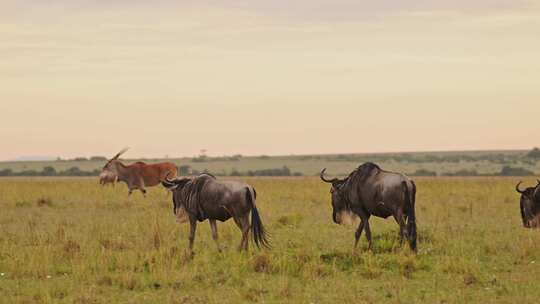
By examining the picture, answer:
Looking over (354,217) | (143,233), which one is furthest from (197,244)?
(354,217)

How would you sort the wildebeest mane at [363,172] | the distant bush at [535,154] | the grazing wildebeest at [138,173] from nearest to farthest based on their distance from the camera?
1. the wildebeest mane at [363,172]
2. the grazing wildebeest at [138,173]
3. the distant bush at [535,154]

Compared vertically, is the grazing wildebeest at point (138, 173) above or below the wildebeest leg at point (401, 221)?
above

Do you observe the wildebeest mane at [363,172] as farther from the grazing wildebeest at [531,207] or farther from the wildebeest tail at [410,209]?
the grazing wildebeest at [531,207]

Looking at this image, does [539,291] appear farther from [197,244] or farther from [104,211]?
[104,211]

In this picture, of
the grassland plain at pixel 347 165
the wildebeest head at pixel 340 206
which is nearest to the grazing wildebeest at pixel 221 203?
the wildebeest head at pixel 340 206

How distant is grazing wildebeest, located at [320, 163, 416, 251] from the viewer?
11.9 m

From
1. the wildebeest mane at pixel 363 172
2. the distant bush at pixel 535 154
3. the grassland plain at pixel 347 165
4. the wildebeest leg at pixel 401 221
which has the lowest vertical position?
the wildebeest leg at pixel 401 221

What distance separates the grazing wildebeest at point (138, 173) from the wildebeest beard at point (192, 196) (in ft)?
48.0

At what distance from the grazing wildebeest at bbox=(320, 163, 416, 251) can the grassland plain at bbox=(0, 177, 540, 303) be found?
492 millimetres

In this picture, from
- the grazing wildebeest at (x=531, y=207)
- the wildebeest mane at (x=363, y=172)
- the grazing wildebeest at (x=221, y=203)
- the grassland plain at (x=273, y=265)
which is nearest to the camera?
the grassland plain at (x=273, y=265)

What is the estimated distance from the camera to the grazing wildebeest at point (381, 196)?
11.9m

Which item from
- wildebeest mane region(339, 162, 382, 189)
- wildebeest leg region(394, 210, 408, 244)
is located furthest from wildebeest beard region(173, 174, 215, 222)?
wildebeest leg region(394, 210, 408, 244)

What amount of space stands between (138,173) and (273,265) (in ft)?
57.8

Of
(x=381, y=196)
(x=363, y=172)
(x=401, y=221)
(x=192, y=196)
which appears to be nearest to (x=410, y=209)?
(x=401, y=221)
